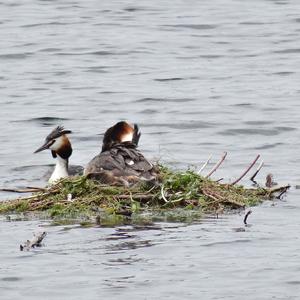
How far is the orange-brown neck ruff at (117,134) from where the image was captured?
14137 millimetres

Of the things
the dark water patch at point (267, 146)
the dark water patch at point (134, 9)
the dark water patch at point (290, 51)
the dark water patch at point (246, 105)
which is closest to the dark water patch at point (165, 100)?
the dark water patch at point (246, 105)

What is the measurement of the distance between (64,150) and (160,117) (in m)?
4.92

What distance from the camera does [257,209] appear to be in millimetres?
12719

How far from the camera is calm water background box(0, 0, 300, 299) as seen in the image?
10.2 meters

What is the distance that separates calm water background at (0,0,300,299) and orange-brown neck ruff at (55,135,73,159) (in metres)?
0.65

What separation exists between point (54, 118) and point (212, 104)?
2734mm

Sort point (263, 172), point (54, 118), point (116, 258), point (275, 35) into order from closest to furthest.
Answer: point (116, 258), point (263, 172), point (54, 118), point (275, 35)

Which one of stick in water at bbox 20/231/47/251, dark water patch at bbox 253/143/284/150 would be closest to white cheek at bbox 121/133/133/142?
stick in water at bbox 20/231/47/251

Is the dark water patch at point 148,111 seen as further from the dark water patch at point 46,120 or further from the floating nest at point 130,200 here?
the floating nest at point 130,200

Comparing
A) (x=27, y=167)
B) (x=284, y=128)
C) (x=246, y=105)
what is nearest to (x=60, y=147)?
(x=27, y=167)

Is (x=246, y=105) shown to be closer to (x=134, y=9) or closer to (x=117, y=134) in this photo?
(x=117, y=134)

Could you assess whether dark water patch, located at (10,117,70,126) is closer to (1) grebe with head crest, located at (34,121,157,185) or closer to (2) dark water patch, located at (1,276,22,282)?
(1) grebe with head crest, located at (34,121,157,185)

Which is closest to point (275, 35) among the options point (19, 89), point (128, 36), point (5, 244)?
point (128, 36)

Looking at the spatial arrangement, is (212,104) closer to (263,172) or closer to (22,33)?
(263,172)
